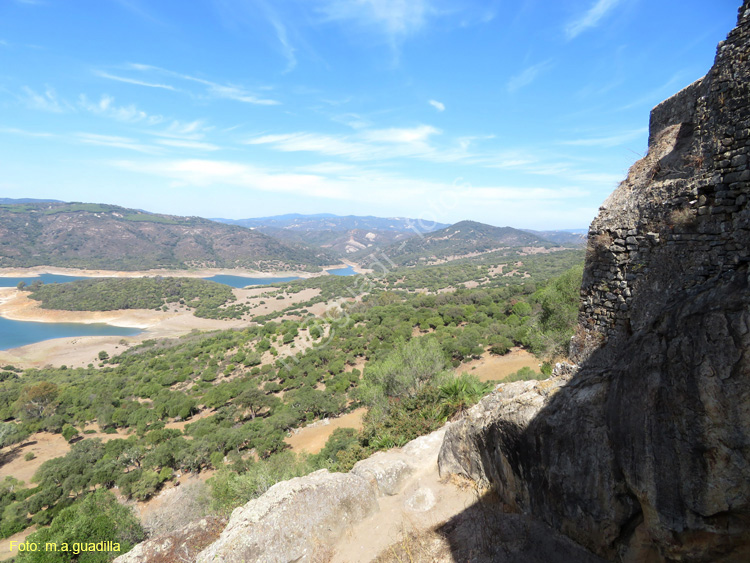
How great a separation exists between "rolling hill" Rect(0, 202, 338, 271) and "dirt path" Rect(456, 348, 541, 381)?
149 meters

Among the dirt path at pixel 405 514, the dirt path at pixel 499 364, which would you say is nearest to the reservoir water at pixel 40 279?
the dirt path at pixel 499 364

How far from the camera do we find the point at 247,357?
4075 centimetres

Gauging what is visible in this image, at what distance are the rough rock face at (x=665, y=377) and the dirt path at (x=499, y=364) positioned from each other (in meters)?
16.3

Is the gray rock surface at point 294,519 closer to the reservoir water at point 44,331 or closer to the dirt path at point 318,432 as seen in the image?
the dirt path at point 318,432

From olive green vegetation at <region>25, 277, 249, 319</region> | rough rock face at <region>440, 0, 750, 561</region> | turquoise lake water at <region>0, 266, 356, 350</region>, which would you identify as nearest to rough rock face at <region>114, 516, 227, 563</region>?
rough rock face at <region>440, 0, 750, 561</region>

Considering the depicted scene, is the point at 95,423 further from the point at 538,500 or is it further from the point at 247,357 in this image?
the point at 538,500

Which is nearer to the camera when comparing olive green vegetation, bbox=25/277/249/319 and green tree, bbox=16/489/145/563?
green tree, bbox=16/489/145/563

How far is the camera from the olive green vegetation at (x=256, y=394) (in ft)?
45.3

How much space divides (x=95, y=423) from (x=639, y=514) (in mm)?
41316

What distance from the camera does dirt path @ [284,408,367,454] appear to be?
67.0ft

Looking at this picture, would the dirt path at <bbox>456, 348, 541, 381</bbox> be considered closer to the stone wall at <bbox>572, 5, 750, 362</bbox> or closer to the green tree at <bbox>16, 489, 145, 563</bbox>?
the stone wall at <bbox>572, 5, 750, 362</bbox>

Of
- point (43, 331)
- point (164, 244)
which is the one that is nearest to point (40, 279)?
point (164, 244)

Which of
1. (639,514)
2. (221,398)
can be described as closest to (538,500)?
(639,514)

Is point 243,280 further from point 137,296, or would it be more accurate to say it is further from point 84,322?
point 84,322
